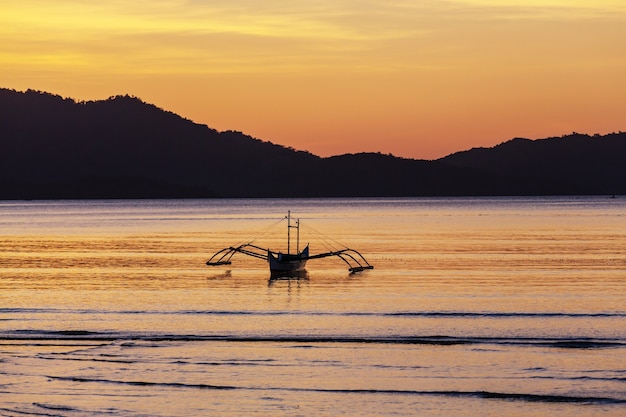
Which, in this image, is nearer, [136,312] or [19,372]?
[19,372]

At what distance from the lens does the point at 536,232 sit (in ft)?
378

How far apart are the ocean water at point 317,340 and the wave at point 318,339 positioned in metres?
0.07

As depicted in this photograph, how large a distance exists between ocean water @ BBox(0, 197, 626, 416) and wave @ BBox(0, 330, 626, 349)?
7cm

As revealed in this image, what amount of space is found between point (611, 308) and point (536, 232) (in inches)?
2949

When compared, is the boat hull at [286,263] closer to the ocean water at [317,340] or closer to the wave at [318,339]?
the ocean water at [317,340]

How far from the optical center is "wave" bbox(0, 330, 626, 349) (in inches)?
1273

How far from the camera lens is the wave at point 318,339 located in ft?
106

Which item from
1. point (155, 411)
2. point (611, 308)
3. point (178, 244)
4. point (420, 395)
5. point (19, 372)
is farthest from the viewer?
point (178, 244)

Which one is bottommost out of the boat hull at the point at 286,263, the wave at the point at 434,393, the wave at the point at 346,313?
the wave at the point at 434,393

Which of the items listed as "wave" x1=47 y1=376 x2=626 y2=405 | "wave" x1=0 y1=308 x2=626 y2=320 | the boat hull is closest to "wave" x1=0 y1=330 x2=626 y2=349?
"wave" x1=0 y1=308 x2=626 y2=320

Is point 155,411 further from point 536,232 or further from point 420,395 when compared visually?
point 536,232

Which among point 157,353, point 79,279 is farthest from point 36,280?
point 157,353

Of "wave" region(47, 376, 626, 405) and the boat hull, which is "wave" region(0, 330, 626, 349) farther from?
the boat hull

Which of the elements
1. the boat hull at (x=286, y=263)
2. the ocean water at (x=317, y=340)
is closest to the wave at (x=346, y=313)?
the ocean water at (x=317, y=340)
